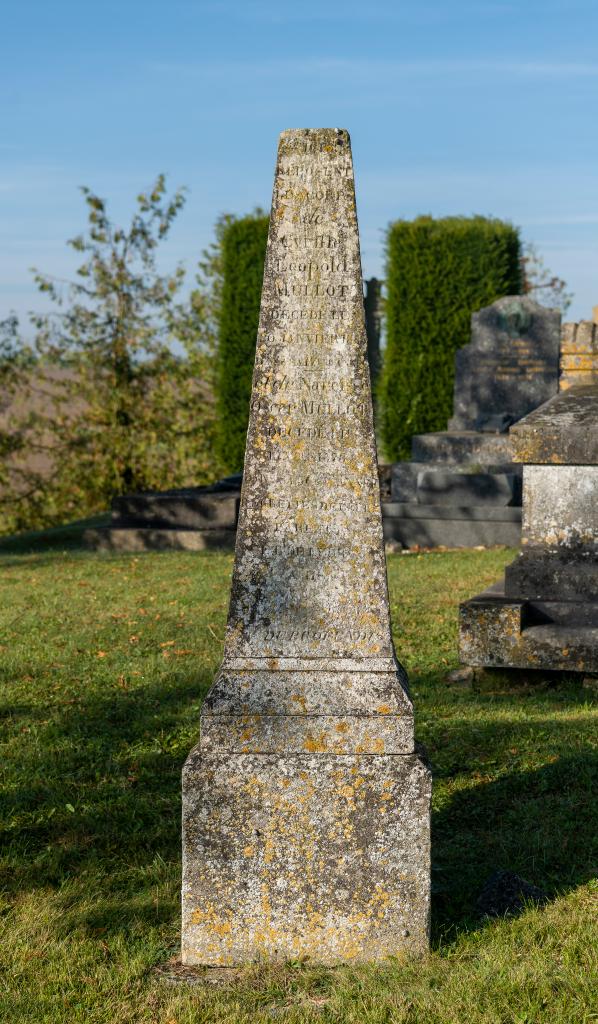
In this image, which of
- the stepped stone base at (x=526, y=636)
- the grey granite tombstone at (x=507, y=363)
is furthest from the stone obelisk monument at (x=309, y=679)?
the grey granite tombstone at (x=507, y=363)

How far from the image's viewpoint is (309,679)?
11.4ft

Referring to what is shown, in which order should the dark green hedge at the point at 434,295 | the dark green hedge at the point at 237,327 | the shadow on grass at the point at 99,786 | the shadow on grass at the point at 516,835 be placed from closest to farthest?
the shadow on grass at the point at 516,835
the shadow on grass at the point at 99,786
the dark green hedge at the point at 434,295
the dark green hedge at the point at 237,327

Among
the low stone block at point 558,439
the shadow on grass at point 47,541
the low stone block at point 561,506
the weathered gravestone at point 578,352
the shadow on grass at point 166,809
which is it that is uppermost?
the weathered gravestone at point 578,352

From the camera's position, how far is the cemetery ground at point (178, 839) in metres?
3.22

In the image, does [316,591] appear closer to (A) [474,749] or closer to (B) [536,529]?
(A) [474,749]

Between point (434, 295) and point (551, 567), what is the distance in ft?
43.4

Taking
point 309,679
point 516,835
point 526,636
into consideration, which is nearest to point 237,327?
point 526,636

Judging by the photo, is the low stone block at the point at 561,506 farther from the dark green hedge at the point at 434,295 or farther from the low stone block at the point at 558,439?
the dark green hedge at the point at 434,295

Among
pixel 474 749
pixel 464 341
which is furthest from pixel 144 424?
pixel 474 749

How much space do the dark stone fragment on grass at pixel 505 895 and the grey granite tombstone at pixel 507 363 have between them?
42.1 ft

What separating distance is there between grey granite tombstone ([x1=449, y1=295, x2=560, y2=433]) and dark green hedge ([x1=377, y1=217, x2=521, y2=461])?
8.27ft

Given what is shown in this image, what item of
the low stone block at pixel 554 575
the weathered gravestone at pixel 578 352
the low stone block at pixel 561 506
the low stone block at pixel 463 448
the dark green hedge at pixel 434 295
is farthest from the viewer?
the dark green hedge at pixel 434 295

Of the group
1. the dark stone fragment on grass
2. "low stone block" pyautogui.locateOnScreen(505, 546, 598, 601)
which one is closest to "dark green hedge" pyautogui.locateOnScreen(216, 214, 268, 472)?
"low stone block" pyautogui.locateOnScreen(505, 546, 598, 601)

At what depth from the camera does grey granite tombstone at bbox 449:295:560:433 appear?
53.9 ft
